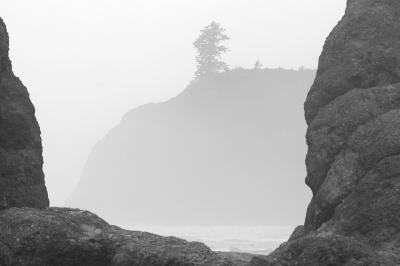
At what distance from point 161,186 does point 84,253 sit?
137 metres

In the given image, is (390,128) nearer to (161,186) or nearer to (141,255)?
(141,255)

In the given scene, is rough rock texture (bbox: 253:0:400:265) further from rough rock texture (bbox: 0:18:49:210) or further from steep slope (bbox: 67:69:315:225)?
steep slope (bbox: 67:69:315:225)

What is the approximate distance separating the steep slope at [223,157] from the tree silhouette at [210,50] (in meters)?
2.85

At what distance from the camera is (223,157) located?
139250mm

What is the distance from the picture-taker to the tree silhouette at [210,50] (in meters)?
137

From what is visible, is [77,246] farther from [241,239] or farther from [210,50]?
[210,50]

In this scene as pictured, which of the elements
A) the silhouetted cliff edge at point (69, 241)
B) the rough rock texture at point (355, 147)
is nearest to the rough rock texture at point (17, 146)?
the silhouetted cliff edge at point (69, 241)

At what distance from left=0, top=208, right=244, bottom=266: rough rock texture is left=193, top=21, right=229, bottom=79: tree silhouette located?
419 feet

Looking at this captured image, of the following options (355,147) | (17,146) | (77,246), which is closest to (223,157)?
(355,147)

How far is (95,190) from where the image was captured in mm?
165625

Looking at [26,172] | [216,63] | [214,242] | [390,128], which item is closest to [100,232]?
[26,172]

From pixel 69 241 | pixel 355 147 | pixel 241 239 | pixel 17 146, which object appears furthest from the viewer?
pixel 241 239

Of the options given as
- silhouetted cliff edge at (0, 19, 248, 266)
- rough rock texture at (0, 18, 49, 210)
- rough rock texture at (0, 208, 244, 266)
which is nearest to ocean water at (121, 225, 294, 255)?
rough rock texture at (0, 18, 49, 210)

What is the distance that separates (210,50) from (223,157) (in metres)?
27.5
